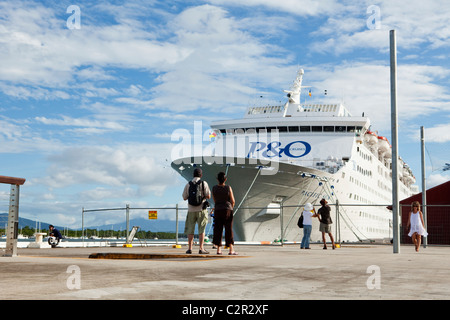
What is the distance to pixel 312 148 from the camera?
3138 cm

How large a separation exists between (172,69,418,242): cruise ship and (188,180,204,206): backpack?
12075 millimetres

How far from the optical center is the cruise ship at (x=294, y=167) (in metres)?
25.2

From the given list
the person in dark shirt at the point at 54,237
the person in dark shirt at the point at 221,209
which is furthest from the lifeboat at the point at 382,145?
the person in dark shirt at the point at 221,209

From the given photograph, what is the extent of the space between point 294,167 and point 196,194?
16824 mm

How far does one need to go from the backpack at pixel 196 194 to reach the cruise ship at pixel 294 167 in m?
12.1

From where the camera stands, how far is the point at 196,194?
9.34 m

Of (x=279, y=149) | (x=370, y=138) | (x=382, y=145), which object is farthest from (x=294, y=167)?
(x=382, y=145)

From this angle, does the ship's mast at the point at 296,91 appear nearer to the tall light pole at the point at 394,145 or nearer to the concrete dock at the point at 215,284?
the tall light pole at the point at 394,145

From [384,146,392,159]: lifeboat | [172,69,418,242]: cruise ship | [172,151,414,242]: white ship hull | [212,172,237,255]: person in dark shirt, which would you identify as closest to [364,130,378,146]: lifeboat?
[172,69,418,242]: cruise ship

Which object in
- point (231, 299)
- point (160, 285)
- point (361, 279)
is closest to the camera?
point (231, 299)

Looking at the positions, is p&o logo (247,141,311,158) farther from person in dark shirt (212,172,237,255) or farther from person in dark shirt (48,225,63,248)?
person in dark shirt (212,172,237,255)

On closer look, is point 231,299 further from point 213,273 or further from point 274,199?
point 274,199
